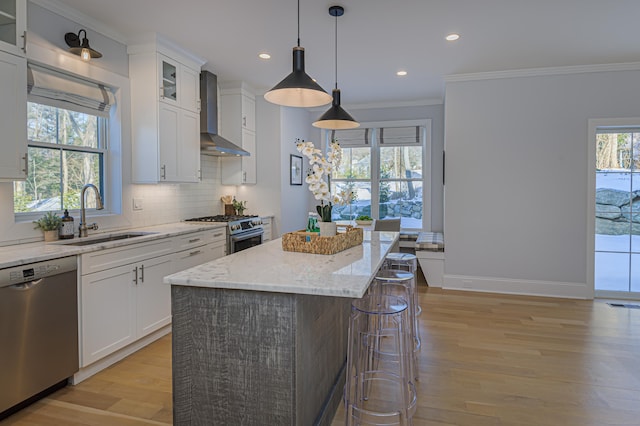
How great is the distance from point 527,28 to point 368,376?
332cm

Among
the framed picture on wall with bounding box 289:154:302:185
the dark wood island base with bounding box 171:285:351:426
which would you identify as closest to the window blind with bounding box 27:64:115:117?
the dark wood island base with bounding box 171:285:351:426

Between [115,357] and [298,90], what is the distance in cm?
245

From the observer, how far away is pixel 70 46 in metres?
3.19

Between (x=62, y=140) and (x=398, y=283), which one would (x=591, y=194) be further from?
(x=62, y=140)

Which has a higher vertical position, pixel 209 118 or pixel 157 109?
pixel 209 118

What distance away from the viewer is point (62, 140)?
3314mm

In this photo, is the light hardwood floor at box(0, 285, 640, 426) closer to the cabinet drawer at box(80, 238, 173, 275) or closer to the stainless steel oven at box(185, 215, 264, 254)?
the cabinet drawer at box(80, 238, 173, 275)

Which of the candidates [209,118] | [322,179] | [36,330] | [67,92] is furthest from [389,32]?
[36,330]

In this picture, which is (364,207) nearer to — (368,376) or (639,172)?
(639,172)

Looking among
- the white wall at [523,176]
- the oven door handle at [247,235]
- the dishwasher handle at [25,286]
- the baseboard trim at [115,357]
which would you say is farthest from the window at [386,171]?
the dishwasher handle at [25,286]

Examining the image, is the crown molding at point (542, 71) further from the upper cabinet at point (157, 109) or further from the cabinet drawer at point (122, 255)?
the cabinet drawer at point (122, 255)

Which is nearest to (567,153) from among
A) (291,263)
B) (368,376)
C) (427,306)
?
(427,306)

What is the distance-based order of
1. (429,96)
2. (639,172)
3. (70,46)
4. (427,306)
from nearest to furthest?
(70,46)
(427,306)
(639,172)
(429,96)

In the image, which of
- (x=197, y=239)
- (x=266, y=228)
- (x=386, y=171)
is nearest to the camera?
(x=197, y=239)
